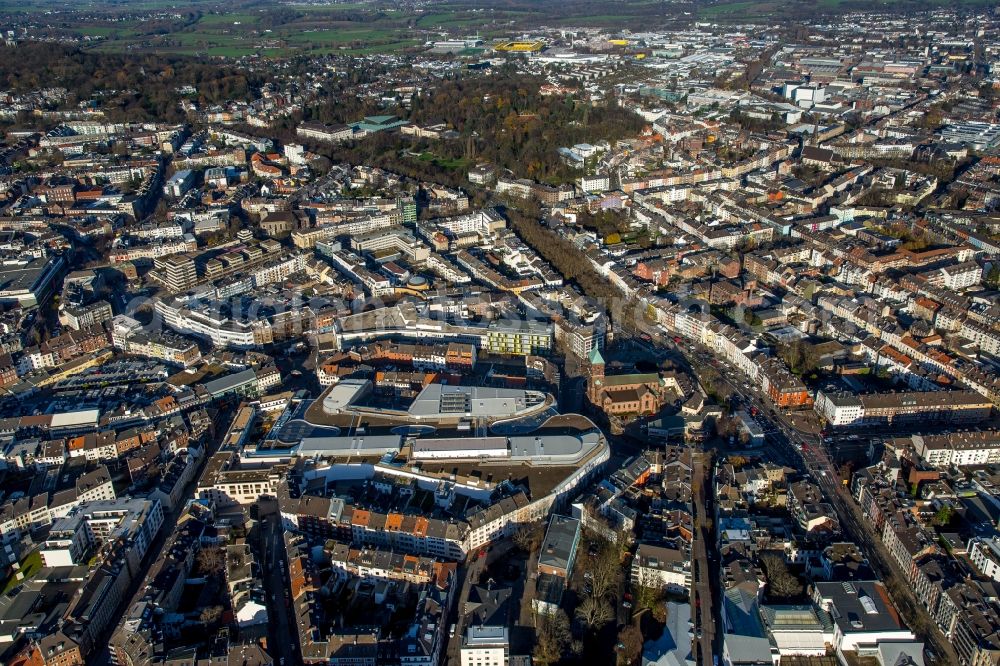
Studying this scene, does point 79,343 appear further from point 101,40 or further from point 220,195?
point 101,40

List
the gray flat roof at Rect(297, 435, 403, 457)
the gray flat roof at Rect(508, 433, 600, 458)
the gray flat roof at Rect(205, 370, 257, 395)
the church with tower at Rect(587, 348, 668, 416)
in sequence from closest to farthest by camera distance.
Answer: the gray flat roof at Rect(508, 433, 600, 458)
the gray flat roof at Rect(297, 435, 403, 457)
the church with tower at Rect(587, 348, 668, 416)
the gray flat roof at Rect(205, 370, 257, 395)

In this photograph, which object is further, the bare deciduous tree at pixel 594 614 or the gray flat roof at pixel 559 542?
the gray flat roof at pixel 559 542

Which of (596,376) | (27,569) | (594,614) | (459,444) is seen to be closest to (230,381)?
(27,569)

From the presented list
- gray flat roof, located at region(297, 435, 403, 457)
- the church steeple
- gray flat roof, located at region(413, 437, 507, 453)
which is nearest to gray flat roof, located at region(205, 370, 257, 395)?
gray flat roof, located at region(297, 435, 403, 457)

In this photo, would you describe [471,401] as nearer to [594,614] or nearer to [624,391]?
[624,391]

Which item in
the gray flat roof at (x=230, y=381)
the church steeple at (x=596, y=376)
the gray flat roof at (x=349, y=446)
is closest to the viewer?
the gray flat roof at (x=349, y=446)

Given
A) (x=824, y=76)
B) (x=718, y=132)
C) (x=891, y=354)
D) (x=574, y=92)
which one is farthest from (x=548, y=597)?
(x=824, y=76)

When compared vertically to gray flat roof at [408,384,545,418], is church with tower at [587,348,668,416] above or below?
below

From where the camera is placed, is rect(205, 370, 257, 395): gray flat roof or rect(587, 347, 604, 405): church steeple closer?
rect(587, 347, 604, 405): church steeple

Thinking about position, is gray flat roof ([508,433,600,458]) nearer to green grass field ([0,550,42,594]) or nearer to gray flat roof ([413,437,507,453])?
gray flat roof ([413,437,507,453])

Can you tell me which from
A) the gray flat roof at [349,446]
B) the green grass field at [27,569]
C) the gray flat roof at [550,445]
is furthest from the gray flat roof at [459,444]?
the green grass field at [27,569]

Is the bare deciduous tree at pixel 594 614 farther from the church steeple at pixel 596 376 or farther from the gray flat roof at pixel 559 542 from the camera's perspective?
the church steeple at pixel 596 376
